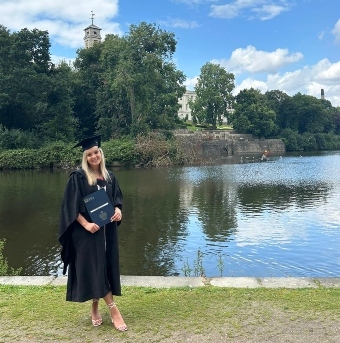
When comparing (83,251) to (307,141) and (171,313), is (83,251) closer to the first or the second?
(171,313)

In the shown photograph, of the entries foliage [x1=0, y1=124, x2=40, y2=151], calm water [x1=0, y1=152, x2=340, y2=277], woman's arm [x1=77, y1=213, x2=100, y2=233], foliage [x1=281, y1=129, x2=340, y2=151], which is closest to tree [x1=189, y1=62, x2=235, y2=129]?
foliage [x1=281, y1=129, x2=340, y2=151]

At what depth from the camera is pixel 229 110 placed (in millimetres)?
82750

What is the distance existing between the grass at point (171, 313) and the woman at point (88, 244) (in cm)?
28

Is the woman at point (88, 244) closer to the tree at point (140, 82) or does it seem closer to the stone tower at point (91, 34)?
the tree at point (140, 82)

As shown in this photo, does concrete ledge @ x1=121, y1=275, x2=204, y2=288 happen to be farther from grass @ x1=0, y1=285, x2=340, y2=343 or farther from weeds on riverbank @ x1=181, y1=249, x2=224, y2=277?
weeds on riverbank @ x1=181, y1=249, x2=224, y2=277

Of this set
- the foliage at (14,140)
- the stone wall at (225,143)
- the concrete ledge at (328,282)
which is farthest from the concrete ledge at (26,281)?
the stone wall at (225,143)

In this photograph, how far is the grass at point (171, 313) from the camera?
4.09 metres

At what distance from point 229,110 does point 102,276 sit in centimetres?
8067

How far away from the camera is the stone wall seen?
2079 inches

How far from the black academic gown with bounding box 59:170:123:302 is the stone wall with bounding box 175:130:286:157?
42.2 meters

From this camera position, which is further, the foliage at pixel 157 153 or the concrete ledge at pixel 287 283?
the foliage at pixel 157 153

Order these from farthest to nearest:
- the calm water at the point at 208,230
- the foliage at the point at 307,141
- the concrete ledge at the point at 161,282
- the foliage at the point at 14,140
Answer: the foliage at the point at 307,141 < the foliage at the point at 14,140 < the calm water at the point at 208,230 < the concrete ledge at the point at 161,282

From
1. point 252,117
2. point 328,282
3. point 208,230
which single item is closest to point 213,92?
point 252,117

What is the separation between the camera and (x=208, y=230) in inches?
500
